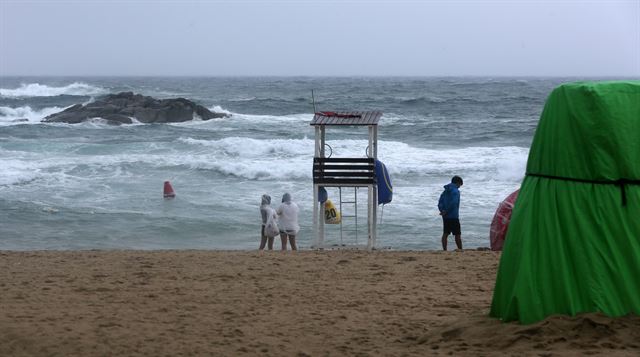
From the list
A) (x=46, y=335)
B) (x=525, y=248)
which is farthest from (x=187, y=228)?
(x=525, y=248)

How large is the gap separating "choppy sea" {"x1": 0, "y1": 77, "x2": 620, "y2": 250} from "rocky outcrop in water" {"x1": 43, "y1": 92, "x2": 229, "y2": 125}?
116 centimetres

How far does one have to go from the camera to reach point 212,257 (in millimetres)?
11039

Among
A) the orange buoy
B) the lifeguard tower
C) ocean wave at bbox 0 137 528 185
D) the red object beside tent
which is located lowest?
ocean wave at bbox 0 137 528 185

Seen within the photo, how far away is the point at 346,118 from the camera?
11.8 m

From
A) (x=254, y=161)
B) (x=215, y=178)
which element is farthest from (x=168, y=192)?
(x=254, y=161)

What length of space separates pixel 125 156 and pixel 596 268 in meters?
22.7

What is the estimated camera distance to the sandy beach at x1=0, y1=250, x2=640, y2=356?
6.11 m

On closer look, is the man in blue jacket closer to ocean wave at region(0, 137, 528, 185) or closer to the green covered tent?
the green covered tent

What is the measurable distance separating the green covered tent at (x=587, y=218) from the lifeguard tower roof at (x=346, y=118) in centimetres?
568

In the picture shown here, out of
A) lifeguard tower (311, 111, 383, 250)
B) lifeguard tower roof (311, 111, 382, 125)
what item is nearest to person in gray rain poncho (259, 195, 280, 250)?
lifeguard tower (311, 111, 383, 250)

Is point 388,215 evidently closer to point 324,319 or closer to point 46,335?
point 324,319

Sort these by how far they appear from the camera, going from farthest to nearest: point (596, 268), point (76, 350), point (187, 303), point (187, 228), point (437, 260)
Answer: point (187, 228)
point (437, 260)
point (187, 303)
point (76, 350)
point (596, 268)

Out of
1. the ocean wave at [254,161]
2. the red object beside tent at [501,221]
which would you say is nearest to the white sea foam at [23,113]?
the ocean wave at [254,161]

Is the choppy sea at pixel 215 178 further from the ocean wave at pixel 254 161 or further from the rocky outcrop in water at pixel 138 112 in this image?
the rocky outcrop in water at pixel 138 112
